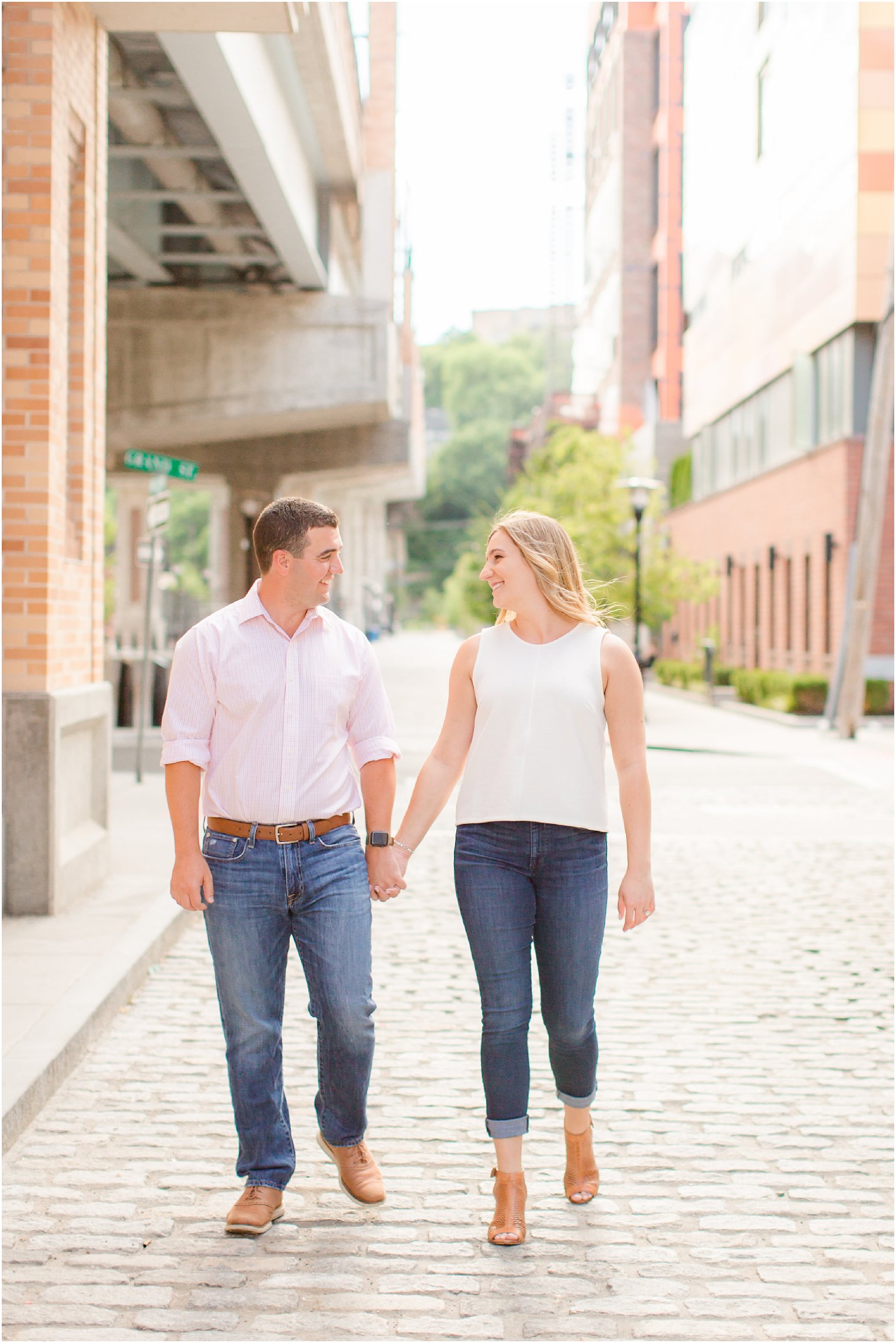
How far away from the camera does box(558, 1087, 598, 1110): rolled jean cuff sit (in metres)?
4.09

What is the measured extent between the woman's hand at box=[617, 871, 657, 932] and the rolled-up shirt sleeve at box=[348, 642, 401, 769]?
0.70 metres

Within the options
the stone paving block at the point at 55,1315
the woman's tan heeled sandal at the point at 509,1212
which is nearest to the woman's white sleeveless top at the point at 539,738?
the woman's tan heeled sandal at the point at 509,1212

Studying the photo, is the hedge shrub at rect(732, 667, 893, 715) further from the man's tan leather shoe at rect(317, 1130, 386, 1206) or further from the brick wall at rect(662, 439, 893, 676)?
the man's tan leather shoe at rect(317, 1130, 386, 1206)

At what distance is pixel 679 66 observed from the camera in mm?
50156

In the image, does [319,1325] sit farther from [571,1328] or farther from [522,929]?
[522,929]

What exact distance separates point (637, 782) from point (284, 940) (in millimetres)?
1027

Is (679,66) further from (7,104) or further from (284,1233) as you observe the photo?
(284,1233)

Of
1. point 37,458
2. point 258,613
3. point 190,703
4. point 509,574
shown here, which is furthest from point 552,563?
point 37,458

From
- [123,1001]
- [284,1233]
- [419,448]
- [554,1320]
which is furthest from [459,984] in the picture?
[419,448]

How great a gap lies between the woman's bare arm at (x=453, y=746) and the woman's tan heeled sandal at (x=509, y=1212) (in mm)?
909

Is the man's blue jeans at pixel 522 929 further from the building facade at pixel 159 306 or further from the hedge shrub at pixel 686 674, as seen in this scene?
the hedge shrub at pixel 686 674

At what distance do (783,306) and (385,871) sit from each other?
3137cm

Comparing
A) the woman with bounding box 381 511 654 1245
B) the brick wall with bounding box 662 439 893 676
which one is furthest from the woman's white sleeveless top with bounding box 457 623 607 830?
the brick wall with bounding box 662 439 893 676

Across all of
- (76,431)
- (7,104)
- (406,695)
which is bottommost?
(406,695)
